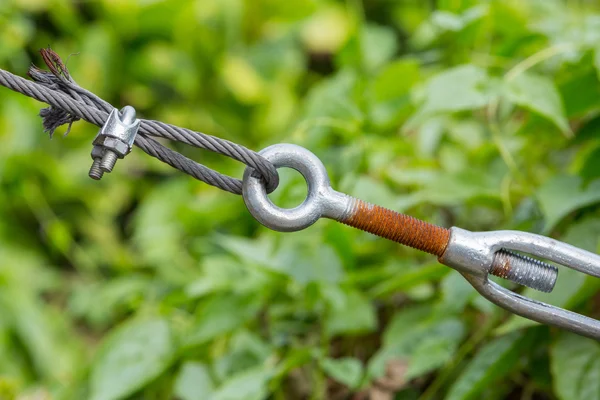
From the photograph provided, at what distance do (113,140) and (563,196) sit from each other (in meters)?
0.52

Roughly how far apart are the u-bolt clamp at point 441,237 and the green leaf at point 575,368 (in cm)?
27

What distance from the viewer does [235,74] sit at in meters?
1.58

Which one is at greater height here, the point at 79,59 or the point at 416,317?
the point at 79,59

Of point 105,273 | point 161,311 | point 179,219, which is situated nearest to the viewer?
point 161,311

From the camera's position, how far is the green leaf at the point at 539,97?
0.72 m

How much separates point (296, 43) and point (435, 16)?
0.90m

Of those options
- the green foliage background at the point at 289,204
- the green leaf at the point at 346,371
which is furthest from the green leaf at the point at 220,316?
the green leaf at the point at 346,371

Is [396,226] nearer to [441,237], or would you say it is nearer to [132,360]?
[441,237]

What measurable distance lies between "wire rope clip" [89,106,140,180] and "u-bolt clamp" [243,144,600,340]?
8cm

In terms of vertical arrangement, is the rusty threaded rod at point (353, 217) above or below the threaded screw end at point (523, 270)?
above

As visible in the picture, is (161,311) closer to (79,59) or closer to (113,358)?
(113,358)

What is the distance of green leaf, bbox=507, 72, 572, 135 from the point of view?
72 centimetres


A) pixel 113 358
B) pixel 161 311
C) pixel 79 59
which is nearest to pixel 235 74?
pixel 79 59

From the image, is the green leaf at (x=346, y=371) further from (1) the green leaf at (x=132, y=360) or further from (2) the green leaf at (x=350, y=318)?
(1) the green leaf at (x=132, y=360)
